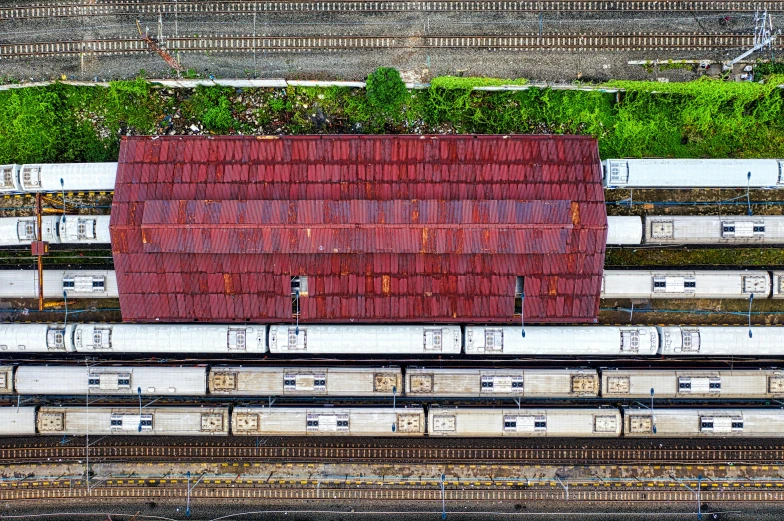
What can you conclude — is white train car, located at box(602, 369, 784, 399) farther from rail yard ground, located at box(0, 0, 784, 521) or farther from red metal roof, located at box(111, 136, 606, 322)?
red metal roof, located at box(111, 136, 606, 322)

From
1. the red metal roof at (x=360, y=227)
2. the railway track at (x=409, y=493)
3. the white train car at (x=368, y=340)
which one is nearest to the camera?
the red metal roof at (x=360, y=227)

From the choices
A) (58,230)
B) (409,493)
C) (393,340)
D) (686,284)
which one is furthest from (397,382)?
(58,230)

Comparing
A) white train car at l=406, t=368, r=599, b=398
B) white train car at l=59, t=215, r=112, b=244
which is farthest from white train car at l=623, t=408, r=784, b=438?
white train car at l=59, t=215, r=112, b=244

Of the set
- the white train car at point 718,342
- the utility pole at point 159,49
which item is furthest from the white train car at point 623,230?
the utility pole at point 159,49

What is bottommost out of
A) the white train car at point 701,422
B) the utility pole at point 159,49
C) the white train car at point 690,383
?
the white train car at point 701,422

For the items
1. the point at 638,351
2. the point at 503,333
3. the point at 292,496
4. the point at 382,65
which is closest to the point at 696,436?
the point at 638,351

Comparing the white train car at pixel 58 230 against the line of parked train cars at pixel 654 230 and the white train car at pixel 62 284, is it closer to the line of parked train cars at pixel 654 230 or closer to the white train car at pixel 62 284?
the line of parked train cars at pixel 654 230

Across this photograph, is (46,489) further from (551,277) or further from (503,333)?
(551,277)
